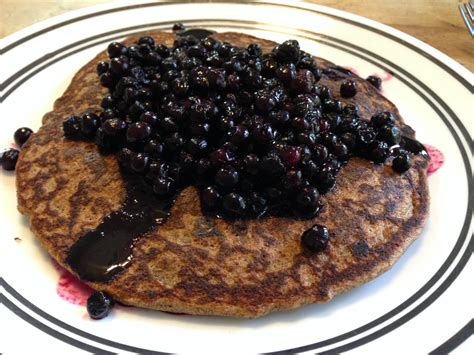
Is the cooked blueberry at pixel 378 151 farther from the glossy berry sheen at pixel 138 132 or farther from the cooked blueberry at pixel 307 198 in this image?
the glossy berry sheen at pixel 138 132

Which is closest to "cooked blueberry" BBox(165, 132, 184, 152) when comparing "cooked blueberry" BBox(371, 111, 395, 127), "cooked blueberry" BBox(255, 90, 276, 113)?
"cooked blueberry" BBox(255, 90, 276, 113)

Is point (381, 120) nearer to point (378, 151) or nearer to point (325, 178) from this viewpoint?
point (378, 151)

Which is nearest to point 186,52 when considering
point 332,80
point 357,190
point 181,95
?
point 181,95

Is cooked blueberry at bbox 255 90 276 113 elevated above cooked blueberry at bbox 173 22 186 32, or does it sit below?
below

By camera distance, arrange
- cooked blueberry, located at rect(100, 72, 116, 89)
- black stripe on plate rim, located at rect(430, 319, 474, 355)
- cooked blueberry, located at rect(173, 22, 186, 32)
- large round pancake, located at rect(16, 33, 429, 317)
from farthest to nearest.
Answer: cooked blueberry, located at rect(173, 22, 186, 32)
cooked blueberry, located at rect(100, 72, 116, 89)
large round pancake, located at rect(16, 33, 429, 317)
black stripe on plate rim, located at rect(430, 319, 474, 355)

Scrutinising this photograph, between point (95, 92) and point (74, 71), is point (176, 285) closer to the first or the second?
point (95, 92)

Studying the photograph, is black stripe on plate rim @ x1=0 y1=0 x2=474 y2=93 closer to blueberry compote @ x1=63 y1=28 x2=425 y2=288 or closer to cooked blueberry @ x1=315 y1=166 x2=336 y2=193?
blueberry compote @ x1=63 y1=28 x2=425 y2=288
